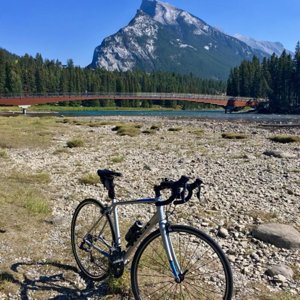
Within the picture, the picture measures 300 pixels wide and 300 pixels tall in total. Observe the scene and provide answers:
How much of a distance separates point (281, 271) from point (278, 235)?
5.70 ft

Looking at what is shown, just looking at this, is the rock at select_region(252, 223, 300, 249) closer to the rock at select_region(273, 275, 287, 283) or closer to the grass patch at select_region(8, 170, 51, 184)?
the rock at select_region(273, 275, 287, 283)

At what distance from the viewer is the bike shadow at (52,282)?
6492mm

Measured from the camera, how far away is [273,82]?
159000 mm

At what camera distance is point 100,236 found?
6875 millimetres

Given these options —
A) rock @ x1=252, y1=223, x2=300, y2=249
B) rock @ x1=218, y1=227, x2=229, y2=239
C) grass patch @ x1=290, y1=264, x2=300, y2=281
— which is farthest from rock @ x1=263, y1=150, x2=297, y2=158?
grass patch @ x1=290, y1=264, x2=300, y2=281

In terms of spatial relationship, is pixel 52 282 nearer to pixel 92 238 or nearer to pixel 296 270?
pixel 92 238

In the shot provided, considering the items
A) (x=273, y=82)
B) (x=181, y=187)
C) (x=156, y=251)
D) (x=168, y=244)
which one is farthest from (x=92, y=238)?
(x=273, y=82)

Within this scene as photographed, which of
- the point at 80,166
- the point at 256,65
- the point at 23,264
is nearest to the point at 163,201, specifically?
the point at 23,264

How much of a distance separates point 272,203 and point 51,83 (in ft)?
616

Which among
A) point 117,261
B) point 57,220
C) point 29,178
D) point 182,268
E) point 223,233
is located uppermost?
→ point 182,268

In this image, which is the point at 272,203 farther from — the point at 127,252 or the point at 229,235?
the point at 127,252

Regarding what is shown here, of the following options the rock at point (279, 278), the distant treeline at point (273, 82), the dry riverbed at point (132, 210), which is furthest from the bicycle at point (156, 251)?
the distant treeline at point (273, 82)

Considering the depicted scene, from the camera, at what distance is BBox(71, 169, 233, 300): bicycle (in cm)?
514

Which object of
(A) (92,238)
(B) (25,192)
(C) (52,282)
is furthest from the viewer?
(B) (25,192)
